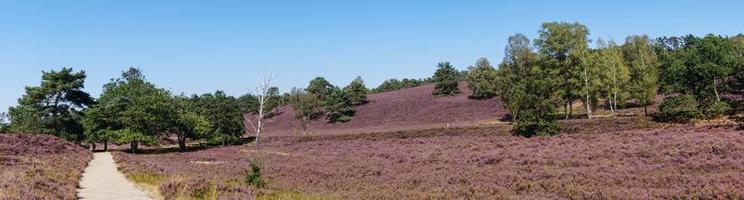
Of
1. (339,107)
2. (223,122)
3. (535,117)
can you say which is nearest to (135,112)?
(223,122)

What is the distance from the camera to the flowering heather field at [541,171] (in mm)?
19547

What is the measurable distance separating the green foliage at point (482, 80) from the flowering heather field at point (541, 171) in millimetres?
41716

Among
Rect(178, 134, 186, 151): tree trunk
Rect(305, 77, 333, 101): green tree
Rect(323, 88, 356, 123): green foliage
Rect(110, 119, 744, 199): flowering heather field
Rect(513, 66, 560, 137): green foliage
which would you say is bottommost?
Rect(110, 119, 744, 199): flowering heather field

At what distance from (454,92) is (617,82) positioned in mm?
45863

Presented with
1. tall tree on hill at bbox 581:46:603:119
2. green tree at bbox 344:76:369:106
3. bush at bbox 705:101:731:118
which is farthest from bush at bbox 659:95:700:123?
green tree at bbox 344:76:369:106

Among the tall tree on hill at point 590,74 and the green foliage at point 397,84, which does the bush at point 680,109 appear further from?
the green foliage at point 397,84

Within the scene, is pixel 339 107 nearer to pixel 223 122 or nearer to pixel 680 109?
pixel 223 122

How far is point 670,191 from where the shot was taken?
57.2 feet

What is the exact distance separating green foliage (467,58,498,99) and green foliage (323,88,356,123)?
22.8 m

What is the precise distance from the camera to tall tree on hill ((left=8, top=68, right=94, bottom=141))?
71.1 m

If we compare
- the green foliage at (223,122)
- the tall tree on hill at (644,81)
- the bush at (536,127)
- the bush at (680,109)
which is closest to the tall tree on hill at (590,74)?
the tall tree on hill at (644,81)

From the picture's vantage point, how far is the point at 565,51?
62.2 m

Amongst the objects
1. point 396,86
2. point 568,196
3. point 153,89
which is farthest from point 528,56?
point 396,86

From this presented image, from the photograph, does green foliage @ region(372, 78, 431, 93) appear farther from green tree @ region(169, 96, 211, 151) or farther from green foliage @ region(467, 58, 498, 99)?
green tree @ region(169, 96, 211, 151)
